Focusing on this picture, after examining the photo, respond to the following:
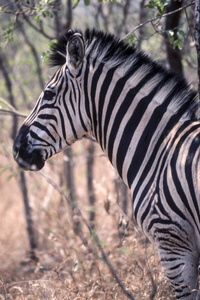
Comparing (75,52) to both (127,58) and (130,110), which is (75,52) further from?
(130,110)

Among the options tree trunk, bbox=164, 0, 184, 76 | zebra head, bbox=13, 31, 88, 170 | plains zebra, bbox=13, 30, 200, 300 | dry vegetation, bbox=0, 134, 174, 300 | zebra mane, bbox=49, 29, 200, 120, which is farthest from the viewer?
tree trunk, bbox=164, 0, 184, 76

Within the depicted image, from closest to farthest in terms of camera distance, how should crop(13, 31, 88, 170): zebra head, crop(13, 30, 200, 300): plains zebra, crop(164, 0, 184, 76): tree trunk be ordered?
1. crop(13, 30, 200, 300): plains zebra
2. crop(13, 31, 88, 170): zebra head
3. crop(164, 0, 184, 76): tree trunk

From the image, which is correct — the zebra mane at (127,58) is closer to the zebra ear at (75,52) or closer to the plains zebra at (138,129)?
the plains zebra at (138,129)

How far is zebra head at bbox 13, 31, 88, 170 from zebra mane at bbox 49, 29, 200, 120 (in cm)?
19

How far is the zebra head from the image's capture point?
3477mm

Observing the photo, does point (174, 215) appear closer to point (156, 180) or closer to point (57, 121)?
point (156, 180)

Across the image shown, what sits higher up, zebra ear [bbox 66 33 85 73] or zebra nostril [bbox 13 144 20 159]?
zebra ear [bbox 66 33 85 73]

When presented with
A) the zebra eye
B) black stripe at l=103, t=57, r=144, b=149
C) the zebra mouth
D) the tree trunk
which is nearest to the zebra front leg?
black stripe at l=103, t=57, r=144, b=149

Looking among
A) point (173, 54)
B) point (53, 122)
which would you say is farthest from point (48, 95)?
point (173, 54)

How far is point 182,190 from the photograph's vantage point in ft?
9.33

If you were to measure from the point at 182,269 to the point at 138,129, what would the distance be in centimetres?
118

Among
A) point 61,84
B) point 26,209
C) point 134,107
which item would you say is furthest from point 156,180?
point 26,209

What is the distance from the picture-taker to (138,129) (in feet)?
10.8

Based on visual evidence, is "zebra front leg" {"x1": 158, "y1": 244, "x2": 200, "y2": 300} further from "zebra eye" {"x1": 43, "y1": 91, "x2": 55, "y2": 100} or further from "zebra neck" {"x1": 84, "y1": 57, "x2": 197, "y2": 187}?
"zebra eye" {"x1": 43, "y1": 91, "x2": 55, "y2": 100}
